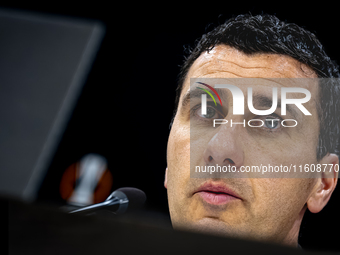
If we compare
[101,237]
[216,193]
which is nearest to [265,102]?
[216,193]

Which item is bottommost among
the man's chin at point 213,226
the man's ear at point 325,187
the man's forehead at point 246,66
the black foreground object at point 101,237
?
the man's chin at point 213,226

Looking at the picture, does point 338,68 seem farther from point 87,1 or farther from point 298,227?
point 87,1

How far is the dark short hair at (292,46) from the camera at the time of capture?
1282 millimetres

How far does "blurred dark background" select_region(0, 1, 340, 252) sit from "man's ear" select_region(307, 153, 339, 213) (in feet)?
0.09

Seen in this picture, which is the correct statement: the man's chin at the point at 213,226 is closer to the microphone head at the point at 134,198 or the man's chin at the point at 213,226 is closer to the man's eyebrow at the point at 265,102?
the microphone head at the point at 134,198

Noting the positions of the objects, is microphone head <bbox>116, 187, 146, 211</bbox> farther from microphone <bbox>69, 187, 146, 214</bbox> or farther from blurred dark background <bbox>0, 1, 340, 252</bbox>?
blurred dark background <bbox>0, 1, 340, 252</bbox>

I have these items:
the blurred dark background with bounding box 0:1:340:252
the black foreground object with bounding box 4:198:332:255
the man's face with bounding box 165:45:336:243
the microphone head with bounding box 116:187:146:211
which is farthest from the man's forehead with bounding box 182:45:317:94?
the black foreground object with bounding box 4:198:332:255

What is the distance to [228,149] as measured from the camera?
1.31 metres

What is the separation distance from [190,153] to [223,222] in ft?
1.03

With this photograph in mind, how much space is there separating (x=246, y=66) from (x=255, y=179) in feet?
1.50

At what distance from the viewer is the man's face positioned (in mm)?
1276

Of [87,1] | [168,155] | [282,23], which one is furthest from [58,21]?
[282,23]

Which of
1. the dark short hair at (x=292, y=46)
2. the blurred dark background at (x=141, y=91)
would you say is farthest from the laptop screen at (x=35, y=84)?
the dark short hair at (x=292, y=46)

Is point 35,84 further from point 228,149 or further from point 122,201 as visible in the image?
point 228,149
